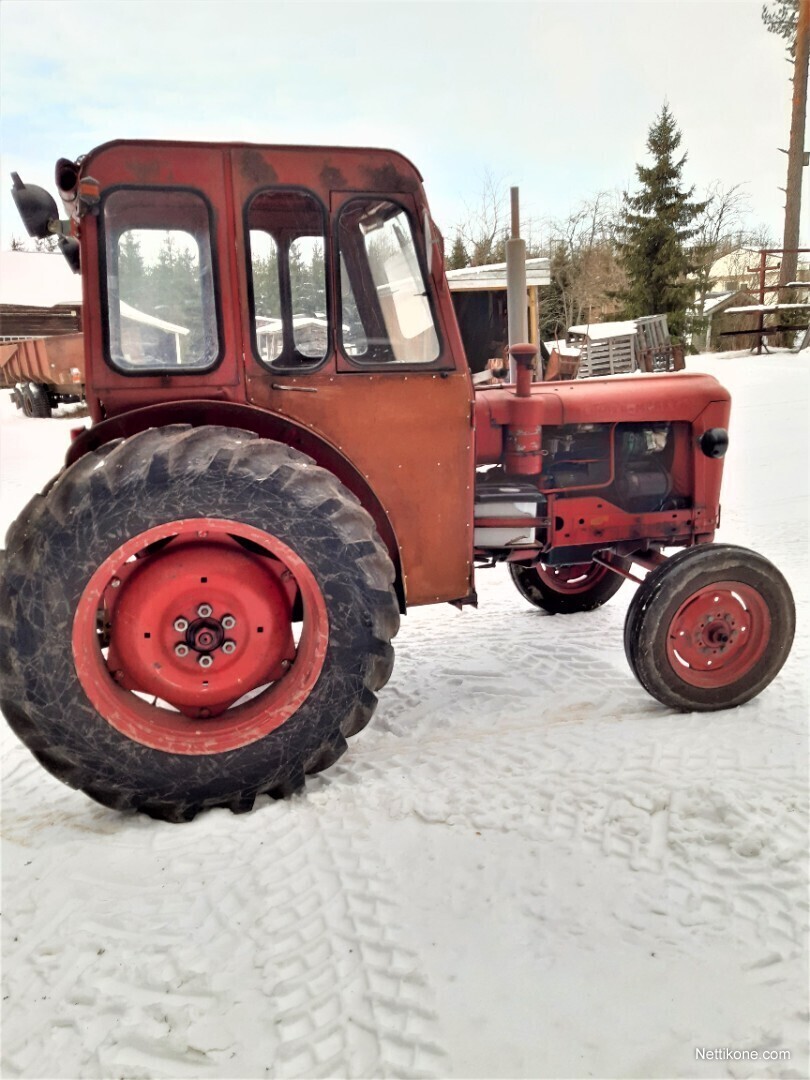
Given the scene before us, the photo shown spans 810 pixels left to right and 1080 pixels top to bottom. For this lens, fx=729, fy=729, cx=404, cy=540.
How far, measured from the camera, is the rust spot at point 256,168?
255 centimetres

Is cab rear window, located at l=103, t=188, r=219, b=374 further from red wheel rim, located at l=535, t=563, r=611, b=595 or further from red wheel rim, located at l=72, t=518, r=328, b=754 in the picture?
red wheel rim, located at l=535, t=563, r=611, b=595

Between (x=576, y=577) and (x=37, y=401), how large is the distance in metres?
15.2

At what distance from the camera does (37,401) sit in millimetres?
16172

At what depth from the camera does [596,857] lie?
7.43 ft

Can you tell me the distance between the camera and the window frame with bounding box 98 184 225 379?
2506 mm

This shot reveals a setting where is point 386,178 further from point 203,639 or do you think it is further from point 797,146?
point 797,146

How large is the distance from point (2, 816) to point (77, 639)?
33.6 inches

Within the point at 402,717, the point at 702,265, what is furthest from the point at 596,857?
the point at 702,265

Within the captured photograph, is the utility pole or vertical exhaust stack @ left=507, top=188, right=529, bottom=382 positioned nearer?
vertical exhaust stack @ left=507, top=188, right=529, bottom=382

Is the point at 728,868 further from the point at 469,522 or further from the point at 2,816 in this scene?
the point at 2,816

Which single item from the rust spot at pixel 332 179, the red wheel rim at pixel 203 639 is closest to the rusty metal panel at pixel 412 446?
the red wheel rim at pixel 203 639

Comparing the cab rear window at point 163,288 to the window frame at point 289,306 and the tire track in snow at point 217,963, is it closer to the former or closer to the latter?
the window frame at point 289,306

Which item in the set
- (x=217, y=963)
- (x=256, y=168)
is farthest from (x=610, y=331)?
(x=217, y=963)

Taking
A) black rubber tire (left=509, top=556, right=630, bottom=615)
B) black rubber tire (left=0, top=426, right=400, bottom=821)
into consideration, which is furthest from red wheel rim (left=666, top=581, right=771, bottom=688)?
black rubber tire (left=0, top=426, right=400, bottom=821)
